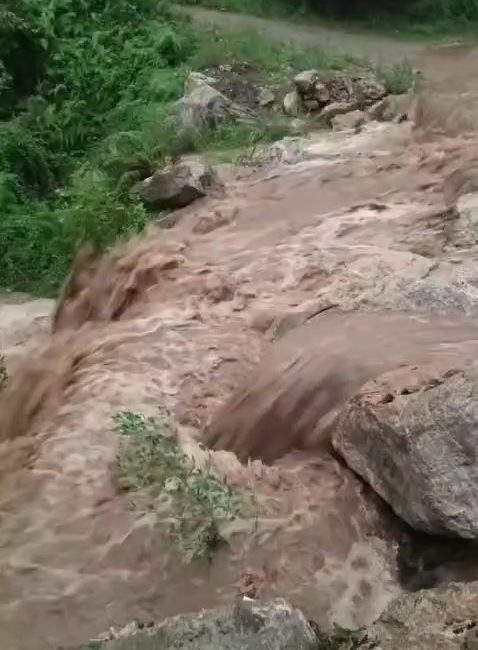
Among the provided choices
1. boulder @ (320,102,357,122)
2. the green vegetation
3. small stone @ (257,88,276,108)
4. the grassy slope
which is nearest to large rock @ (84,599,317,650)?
the grassy slope

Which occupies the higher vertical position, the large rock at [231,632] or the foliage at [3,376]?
the large rock at [231,632]

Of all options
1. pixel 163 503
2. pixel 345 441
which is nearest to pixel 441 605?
pixel 345 441

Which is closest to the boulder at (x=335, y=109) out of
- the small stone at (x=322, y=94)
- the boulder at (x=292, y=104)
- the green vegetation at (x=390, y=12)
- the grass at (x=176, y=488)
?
the small stone at (x=322, y=94)

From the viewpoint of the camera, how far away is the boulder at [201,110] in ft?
37.7

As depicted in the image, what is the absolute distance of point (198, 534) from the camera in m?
5.33

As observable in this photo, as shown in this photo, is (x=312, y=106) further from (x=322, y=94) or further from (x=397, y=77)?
(x=397, y=77)

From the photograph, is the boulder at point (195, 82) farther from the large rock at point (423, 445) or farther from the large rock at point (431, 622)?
the large rock at point (431, 622)

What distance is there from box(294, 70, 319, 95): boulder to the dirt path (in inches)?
52.4

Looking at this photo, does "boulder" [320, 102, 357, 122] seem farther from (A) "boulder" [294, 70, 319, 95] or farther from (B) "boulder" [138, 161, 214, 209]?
(B) "boulder" [138, 161, 214, 209]

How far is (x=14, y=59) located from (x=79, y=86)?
3.01ft

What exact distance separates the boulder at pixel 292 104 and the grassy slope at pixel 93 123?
1.85 ft

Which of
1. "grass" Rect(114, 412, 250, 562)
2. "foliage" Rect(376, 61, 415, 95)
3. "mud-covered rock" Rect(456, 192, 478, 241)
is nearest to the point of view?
"grass" Rect(114, 412, 250, 562)

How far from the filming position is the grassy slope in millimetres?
9688

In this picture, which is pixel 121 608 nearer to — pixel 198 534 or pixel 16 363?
pixel 198 534
